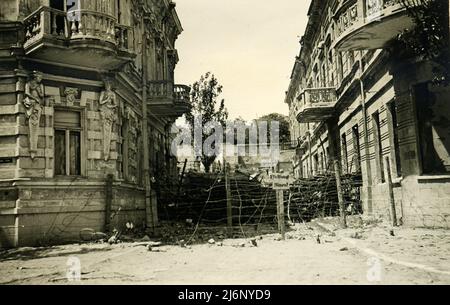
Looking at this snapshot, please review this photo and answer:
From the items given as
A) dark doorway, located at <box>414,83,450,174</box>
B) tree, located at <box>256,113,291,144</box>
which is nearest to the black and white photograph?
dark doorway, located at <box>414,83,450,174</box>

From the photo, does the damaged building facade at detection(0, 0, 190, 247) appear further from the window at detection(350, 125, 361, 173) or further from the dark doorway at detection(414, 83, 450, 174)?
the window at detection(350, 125, 361, 173)

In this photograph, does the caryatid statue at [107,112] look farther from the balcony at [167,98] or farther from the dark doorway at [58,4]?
the balcony at [167,98]

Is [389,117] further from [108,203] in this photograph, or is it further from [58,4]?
[58,4]

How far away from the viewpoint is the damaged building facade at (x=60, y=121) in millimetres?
11195

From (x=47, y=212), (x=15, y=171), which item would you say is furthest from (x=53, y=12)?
(x=47, y=212)

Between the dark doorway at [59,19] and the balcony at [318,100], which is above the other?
the dark doorway at [59,19]

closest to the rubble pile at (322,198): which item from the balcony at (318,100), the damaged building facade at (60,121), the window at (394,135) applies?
the window at (394,135)

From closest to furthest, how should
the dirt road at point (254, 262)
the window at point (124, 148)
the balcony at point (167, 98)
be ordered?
the dirt road at point (254, 262), the window at point (124, 148), the balcony at point (167, 98)

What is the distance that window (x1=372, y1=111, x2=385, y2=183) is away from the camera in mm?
14461

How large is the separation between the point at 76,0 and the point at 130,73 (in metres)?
3.97

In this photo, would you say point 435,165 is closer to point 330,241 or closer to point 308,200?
point 330,241

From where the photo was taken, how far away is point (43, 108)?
11.8 metres

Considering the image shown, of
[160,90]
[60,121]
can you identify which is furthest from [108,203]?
[160,90]

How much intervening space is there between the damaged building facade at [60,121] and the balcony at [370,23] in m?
6.61
